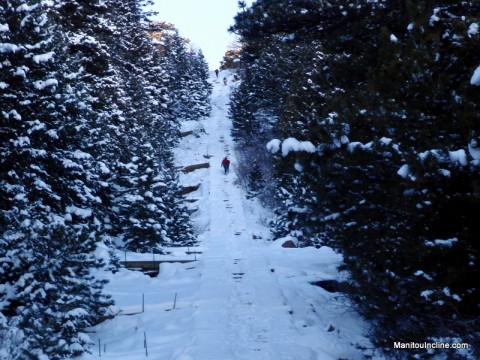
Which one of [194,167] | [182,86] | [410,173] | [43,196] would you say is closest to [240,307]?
[43,196]

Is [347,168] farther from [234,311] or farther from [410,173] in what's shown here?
[234,311]

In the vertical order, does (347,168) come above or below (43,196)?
below

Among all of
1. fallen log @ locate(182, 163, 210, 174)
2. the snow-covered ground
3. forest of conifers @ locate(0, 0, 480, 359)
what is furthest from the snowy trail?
fallen log @ locate(182, 163, 210, 174)

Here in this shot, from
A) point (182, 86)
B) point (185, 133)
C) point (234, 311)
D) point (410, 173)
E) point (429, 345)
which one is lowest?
point (234, 311)

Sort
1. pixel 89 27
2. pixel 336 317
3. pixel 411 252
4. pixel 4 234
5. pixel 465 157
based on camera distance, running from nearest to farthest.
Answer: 1. pixel 465 157
2. pixel 411 252
3. pixel 4 234
4. pixel 336 317
5. pixel 89 27

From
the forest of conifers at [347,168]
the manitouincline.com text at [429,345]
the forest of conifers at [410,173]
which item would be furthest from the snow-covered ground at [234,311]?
the manitouincline.com text at [429,345]

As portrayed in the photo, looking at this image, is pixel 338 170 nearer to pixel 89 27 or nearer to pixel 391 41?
→ pixel 391 41

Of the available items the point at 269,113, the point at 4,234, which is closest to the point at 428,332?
the point at 4,234

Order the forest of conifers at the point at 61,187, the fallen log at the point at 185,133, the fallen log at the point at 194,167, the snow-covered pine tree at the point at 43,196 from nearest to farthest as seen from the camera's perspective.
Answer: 1. the snow-covered pine tree at the point at 43,196
2. the forest of conifers at the point at 61,187
3. the fallen log at the point at 194,167
4. the fallen log at the point at 185,133

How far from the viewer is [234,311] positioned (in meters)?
9.71

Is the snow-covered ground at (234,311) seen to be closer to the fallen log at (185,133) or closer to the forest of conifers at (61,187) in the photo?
the forest of conifers at (61,187)

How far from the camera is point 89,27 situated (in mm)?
18844

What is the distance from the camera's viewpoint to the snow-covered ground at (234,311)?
7641 mm

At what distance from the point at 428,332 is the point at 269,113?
34.4 meters
